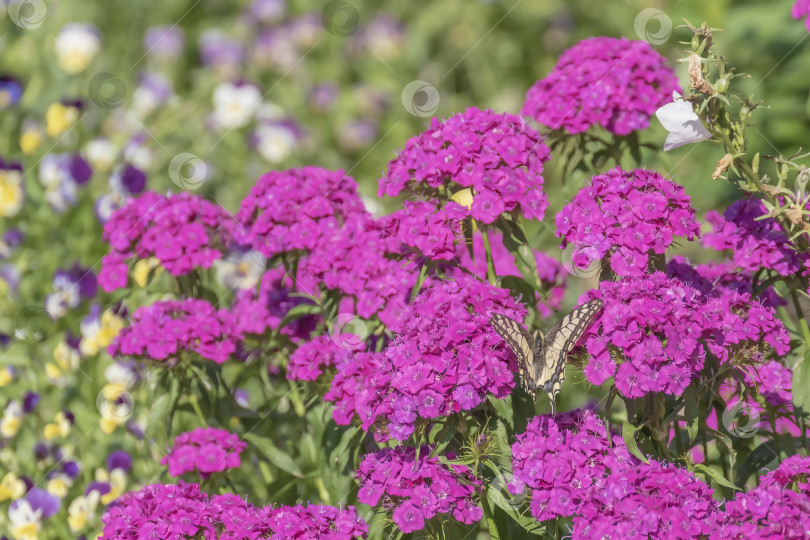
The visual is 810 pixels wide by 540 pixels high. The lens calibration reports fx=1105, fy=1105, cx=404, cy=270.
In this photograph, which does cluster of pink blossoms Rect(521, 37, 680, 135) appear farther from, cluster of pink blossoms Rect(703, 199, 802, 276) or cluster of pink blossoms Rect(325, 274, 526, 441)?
cluster of pink blossoms Rect(325, 274, 526, 441)

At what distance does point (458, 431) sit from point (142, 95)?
549 cm

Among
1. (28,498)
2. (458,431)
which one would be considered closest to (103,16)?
(28,498)

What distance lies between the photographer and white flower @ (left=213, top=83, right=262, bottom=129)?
8062 mm

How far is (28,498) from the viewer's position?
179 inches

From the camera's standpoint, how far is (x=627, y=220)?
10.1 feet

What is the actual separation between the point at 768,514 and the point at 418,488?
891 mm

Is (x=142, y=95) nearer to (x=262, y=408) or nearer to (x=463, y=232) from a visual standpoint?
(x=262, y=408)

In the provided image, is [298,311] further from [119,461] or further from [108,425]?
[108,425]

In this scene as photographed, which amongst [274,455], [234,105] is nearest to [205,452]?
[274,455]

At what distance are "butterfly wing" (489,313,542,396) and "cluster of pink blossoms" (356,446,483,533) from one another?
0.31 m

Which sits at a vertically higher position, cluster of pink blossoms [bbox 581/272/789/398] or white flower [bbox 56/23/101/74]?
white flower [bbox 56/23/101/74]

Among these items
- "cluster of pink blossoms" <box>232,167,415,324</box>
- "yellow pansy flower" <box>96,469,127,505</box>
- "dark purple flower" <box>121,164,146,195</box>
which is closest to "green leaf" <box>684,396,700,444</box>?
"cluster of pink blossoms" <box>232,167,415,324</box>

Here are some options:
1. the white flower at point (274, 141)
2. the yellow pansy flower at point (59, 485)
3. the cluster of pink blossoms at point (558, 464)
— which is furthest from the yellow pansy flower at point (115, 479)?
the white flower at point (274, 141)

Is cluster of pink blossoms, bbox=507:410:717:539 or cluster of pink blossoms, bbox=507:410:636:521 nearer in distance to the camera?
cluster of pink blossoms, bbox=507:410:717:539
